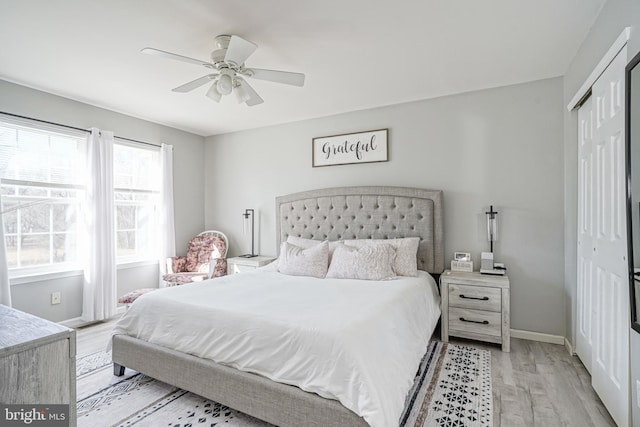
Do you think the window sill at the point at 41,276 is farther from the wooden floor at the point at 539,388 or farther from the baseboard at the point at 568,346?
the baseboard at the point at 568,346

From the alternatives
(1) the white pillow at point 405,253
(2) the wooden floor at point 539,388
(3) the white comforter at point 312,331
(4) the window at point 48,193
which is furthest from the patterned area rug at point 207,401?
(4) the window at point 48,193

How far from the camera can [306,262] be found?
134 inches

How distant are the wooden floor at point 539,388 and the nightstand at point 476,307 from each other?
16 centimetres

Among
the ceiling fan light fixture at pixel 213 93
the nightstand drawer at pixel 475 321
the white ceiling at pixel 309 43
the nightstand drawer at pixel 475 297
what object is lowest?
the nightstand drawer at pixel 475 321

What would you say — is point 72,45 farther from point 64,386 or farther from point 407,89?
point 407,89

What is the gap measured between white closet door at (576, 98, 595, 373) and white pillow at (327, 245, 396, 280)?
4.91ft

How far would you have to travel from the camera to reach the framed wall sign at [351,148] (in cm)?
396

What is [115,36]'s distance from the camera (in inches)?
94.0

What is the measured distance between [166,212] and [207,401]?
3.10m

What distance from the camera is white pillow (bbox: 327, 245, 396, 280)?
312cm

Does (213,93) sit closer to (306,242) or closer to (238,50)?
(238,50)

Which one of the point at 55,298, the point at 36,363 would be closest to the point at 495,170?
the point at 36,363

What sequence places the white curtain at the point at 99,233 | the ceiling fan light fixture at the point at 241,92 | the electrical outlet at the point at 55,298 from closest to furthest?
the ceiling fan light fixture at the point at 241,92, the electrical outlet at the point at 55,298, the white curtain at the point at 99,233

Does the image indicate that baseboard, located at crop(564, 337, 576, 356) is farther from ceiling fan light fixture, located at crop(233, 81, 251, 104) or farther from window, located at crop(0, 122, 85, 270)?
window, located at crop(0, 122, 85, 270)
